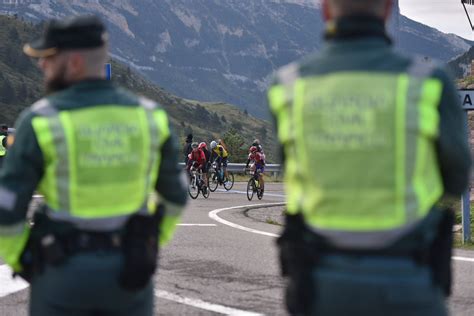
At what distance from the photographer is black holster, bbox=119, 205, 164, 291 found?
10.6 feet

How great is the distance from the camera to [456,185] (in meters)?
2.95

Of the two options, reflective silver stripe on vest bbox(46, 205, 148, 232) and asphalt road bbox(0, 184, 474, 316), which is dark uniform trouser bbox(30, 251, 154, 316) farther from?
asphalt road bbox(0, 184, 474, 316)

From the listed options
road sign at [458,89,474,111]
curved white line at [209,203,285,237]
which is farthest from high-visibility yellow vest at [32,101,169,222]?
curved white line at [209,203,285,237]

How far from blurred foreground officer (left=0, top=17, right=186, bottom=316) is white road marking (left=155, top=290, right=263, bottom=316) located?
12.9ft

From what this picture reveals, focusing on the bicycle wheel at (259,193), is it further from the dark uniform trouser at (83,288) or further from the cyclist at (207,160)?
the dark uniform trouser at (83,288)

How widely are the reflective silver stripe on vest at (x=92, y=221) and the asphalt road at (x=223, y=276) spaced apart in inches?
162

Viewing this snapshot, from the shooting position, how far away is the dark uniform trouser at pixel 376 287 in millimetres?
2732

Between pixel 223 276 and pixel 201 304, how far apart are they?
1741 mm

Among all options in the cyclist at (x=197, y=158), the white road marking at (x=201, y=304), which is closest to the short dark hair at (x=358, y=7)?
the white road marking at (x=201, y=304)

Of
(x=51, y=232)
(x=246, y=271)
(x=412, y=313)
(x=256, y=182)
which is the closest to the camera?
(x=412, y=313)

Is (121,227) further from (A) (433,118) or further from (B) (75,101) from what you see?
(A) (433,118)

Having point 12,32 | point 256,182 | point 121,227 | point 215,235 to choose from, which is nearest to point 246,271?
point 215,235

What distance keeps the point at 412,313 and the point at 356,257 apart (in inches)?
8.8

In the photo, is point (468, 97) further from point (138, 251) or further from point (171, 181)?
point (138, 251)
